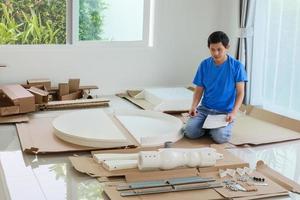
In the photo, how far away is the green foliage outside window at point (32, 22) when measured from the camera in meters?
3.53

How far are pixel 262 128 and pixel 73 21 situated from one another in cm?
177

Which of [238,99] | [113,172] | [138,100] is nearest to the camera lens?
[113,172]

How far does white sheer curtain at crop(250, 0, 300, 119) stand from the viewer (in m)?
3.22

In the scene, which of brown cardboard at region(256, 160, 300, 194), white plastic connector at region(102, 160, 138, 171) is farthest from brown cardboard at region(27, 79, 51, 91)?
brown cardboard at region(256, 160, 300, 194)

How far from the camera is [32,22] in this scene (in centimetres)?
362

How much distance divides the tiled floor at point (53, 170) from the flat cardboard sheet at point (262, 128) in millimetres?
82

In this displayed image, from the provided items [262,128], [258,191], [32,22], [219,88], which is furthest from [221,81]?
[32,22]

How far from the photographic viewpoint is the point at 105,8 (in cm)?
376

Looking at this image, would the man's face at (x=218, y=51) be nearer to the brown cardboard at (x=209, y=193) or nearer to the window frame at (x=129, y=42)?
the brown cardboard at (x=209, y=193)

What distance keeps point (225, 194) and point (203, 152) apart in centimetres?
33

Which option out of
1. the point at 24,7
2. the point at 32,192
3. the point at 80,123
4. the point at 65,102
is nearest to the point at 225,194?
the point at 32,192

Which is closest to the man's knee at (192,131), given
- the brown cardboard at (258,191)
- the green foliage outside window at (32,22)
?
the brown cardboard at (258,191)

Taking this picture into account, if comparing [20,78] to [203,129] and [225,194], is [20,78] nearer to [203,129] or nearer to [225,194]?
[203,129]

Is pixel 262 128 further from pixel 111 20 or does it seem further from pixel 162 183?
pixel 111 20
